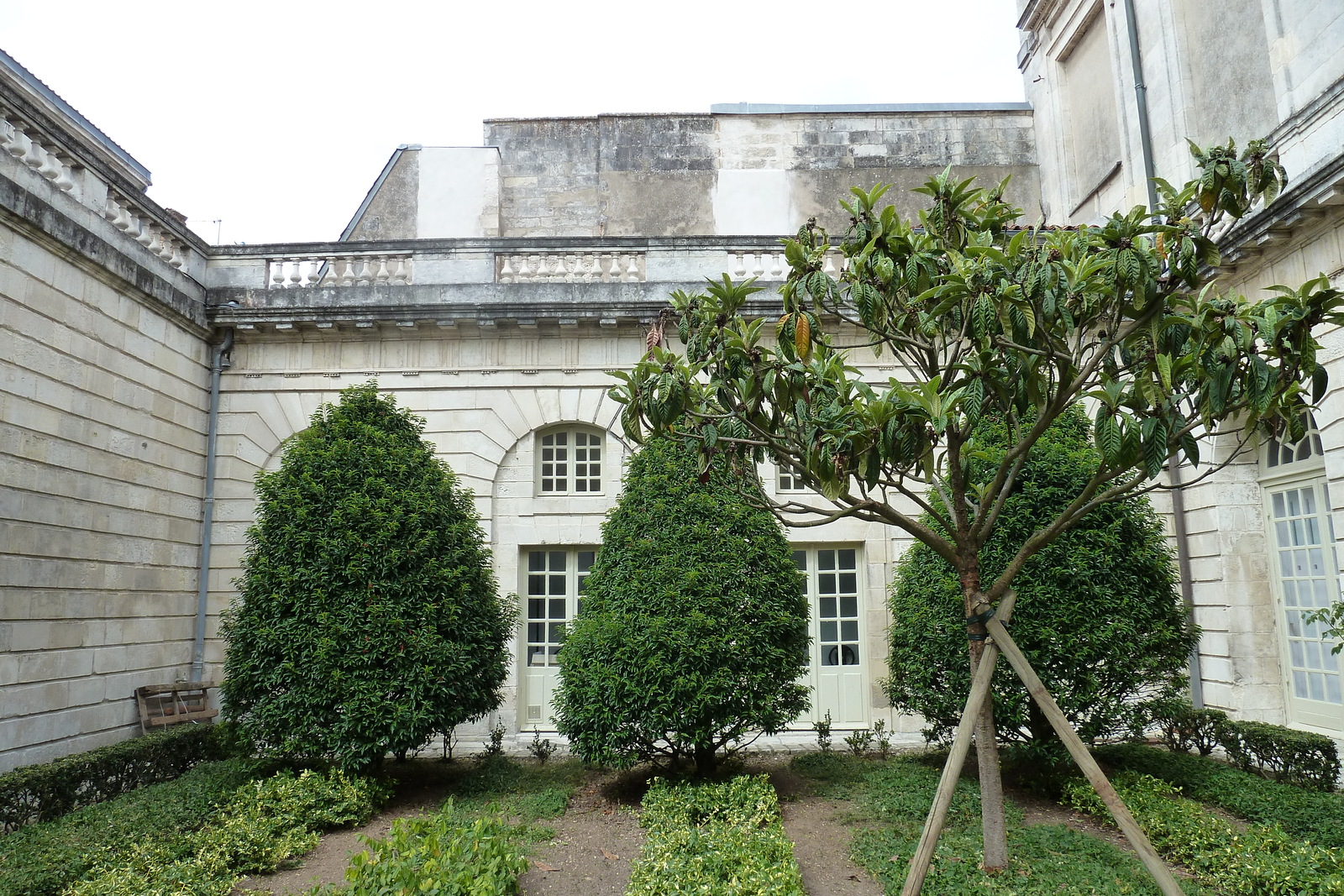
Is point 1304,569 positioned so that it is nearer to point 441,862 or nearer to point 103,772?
point 441,862

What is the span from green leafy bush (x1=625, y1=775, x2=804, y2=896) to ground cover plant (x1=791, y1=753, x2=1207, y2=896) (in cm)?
64

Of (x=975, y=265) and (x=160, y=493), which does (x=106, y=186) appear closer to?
(x=160, y=493)

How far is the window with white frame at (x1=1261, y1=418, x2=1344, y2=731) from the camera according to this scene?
8297 mm

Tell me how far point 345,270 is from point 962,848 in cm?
952

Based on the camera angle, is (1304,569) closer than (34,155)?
No

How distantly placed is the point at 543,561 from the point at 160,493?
4.26m

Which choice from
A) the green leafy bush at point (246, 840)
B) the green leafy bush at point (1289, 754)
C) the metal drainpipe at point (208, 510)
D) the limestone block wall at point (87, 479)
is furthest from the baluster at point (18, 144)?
the green leafy bush at point (1289, 754)

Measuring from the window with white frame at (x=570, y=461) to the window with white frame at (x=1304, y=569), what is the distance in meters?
7.32

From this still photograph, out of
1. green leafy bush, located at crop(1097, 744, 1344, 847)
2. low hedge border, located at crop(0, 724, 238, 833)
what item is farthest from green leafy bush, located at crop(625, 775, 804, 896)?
low hedge border, located at crop(0, 724, 238, 833)

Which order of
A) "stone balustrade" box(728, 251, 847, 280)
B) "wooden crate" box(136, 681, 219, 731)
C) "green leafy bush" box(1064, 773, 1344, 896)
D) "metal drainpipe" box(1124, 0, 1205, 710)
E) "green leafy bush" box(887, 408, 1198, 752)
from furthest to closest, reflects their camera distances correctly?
1. "stone balustrade" box(728, 251, 847, 280)
2. "metal drainpipe" box(1124, 0, 1205, 710)
3. "wooden crate" box(136, 681, 219, 731)
4. "green leafy bush" box(887, 408, 1198, 752)
5. "green leafy bush" box(1064, 773, 1344, 896)

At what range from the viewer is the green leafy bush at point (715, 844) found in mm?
4719

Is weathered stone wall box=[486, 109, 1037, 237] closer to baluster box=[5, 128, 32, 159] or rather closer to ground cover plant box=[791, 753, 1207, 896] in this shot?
baluster box=[5, 128, 32, 159]

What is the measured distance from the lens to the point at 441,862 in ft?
15.4

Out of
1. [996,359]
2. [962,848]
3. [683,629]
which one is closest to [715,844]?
[962,848]
